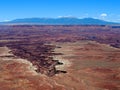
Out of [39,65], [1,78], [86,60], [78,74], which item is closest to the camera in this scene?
[1,78]

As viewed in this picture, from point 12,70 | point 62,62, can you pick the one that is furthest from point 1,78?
point 62,62

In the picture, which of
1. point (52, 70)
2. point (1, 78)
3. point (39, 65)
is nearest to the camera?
point (1, 78)

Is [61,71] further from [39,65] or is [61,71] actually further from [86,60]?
[86,60]

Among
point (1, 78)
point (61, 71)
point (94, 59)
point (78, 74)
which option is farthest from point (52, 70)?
point (94, 59)

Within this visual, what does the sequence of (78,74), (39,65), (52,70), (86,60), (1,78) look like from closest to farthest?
1. (1,78)
2. (78,74)
3. (52,70)
4. (39,65)
5. (86,60)

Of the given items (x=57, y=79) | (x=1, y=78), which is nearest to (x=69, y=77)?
(x=57, y=79)

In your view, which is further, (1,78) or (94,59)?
(94,59)

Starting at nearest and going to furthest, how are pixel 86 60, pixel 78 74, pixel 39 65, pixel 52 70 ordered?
pixel 78 74
pixel 52 70
pixel 39 65
pixel 86 60

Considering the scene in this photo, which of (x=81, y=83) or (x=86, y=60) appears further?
(x=86, y=60)

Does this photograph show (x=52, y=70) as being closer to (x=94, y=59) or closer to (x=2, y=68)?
(x=2, y=68)
